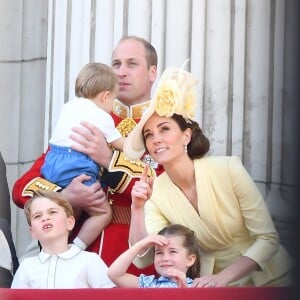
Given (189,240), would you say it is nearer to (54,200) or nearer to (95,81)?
(54,200)

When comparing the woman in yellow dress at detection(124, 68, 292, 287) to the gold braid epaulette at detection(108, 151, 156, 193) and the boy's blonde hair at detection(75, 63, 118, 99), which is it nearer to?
the gold braid epaulette at detection(108, 151, 156, 193)

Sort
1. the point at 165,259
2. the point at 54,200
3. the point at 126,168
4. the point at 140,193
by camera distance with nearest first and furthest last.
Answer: the point at 165,259 < the point at 140,193 < the point at 54,200 < the point at 126,168

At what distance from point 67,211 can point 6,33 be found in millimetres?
2007

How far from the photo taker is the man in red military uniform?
16.7 ft

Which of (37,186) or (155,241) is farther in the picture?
(37,186)

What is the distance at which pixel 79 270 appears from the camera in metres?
4.78

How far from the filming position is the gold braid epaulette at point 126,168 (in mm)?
5098

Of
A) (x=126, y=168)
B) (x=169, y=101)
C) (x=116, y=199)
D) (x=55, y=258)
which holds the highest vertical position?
(x=169, y=101)

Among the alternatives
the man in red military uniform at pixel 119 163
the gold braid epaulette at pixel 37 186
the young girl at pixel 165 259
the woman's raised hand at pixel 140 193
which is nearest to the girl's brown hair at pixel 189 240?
the young girl at pixel 165 259

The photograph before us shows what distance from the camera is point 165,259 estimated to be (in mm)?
4672

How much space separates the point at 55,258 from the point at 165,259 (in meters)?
0.39

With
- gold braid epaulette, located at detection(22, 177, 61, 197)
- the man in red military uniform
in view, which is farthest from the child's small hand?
gold braid epaulette, located at detection(22, 177, 61, 197)

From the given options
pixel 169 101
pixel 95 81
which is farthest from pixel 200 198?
pixel 95 81

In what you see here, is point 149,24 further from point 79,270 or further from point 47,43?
point 79,270
